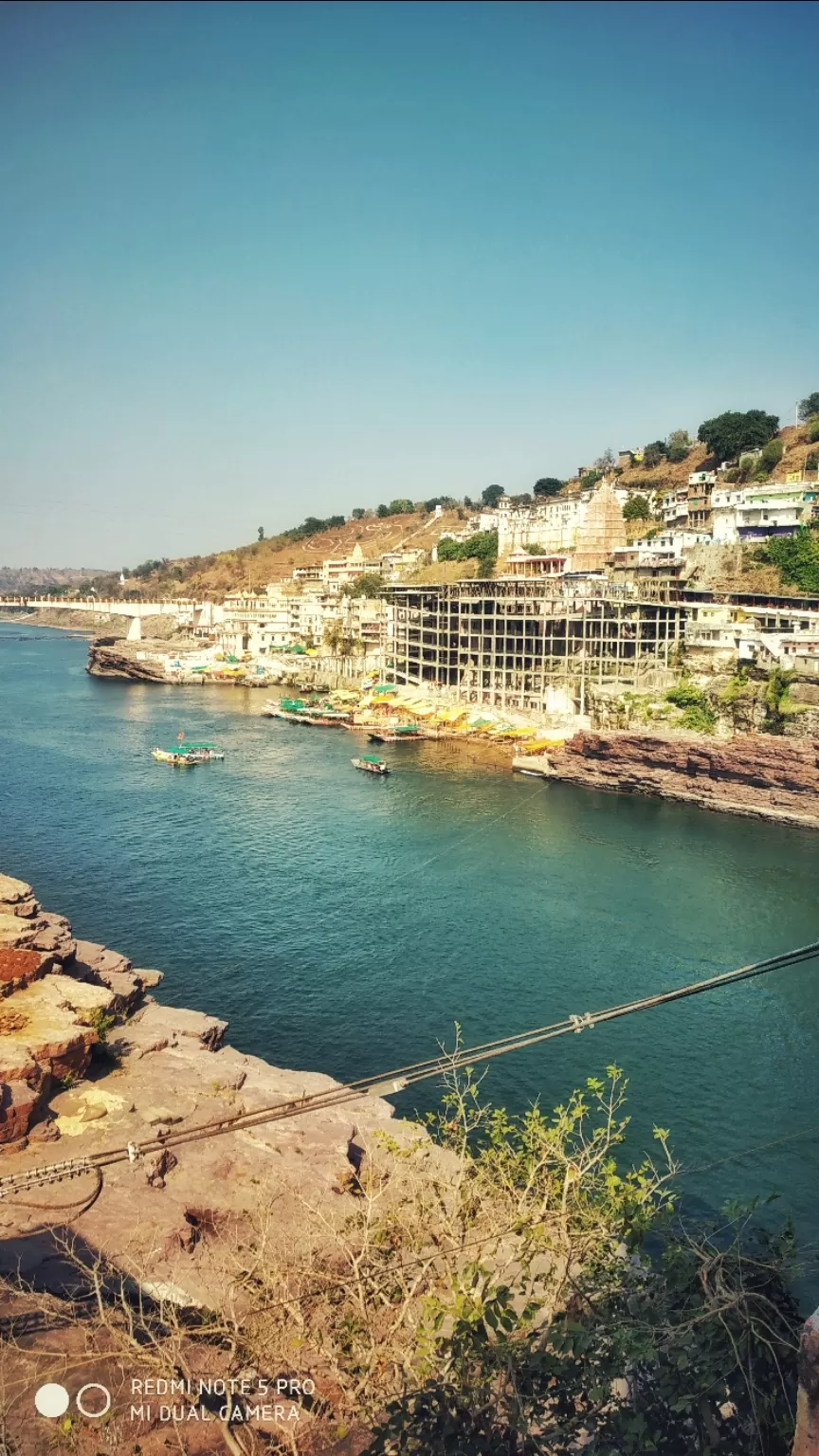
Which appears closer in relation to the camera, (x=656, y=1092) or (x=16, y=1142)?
(x=16, y=1142)

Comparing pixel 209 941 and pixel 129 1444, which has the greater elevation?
pixel 129 1444

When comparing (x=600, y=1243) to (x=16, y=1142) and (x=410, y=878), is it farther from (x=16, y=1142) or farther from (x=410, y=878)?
(x=410, y=878)

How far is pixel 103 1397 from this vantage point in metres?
6.45

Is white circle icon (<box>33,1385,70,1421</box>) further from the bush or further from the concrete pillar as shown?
the bush

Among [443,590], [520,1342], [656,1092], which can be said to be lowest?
[656,1092]

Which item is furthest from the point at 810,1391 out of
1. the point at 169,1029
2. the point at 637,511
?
the point at 637,511

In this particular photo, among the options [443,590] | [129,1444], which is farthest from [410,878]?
[443,590]

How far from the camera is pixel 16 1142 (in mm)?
10648

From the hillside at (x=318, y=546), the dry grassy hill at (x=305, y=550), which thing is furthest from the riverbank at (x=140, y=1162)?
the dry grassy hill at (x=305, y=550)

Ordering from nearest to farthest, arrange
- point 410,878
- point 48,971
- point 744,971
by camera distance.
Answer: point 744,971 → point 48,971 → point 410,878

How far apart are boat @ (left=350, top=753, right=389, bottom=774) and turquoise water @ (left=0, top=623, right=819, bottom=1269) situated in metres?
0.68

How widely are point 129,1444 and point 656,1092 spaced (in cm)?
1277

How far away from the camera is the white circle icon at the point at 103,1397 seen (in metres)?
6.31

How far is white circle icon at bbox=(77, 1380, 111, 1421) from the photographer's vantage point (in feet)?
20.7
